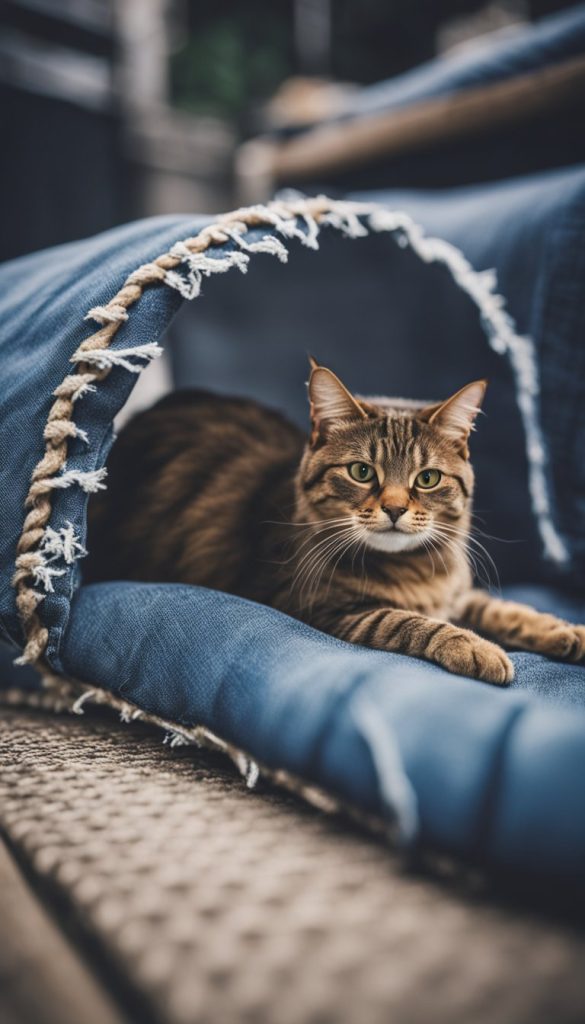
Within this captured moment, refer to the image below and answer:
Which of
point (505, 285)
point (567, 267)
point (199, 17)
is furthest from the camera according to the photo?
point (199, 17)

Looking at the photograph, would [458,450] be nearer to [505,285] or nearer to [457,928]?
[505,285]

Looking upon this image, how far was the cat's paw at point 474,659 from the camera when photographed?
887 mm

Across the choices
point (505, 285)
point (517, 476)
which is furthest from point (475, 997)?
point (505, 285)

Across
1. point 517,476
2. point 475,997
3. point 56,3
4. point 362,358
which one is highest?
point 56,3

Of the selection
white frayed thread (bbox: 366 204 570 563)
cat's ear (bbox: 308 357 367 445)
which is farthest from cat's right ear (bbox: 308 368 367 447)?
white frayed thread (bbox: 366 204 570 563)

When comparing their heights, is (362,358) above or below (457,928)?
above

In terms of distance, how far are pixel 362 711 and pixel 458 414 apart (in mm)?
556

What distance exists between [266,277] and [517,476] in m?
0.92

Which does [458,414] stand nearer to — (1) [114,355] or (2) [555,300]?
(2) [555,300]

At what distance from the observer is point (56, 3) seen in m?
2.71

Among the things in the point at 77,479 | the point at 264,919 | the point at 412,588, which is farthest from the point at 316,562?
the point at 264,919

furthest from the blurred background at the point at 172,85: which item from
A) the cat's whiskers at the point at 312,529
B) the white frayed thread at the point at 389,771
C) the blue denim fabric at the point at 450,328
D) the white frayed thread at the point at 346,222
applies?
the white frayed thread at the point at 389,771

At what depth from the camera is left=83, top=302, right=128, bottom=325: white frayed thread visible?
1.00 m

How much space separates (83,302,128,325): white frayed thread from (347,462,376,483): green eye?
1.28ft
